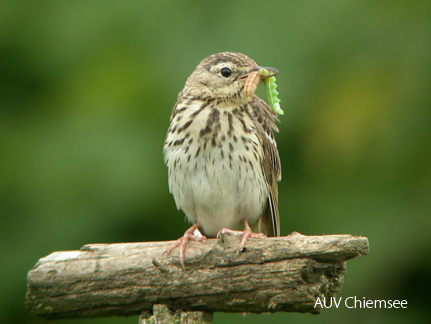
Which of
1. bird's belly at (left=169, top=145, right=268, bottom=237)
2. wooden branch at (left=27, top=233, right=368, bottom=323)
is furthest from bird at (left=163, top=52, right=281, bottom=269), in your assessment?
wooden branch at (left=27, top=233, right=368, bottom=323)

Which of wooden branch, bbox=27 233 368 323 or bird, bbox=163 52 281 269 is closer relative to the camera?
wooden branch, bbox=27 233 368 323

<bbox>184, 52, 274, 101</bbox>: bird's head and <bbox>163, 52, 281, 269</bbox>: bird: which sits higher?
<bbox>184, 52, 274, 101</bbox>: bird's head

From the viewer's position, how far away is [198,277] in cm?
467

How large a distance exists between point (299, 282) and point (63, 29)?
11.4ft

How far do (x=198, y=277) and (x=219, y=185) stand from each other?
3.33ft

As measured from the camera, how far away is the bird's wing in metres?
5.86

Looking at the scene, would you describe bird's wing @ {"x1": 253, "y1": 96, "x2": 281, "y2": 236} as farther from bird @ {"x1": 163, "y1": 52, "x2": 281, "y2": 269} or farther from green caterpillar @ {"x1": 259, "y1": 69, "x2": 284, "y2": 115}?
green caterpillar @ {"x1": 259, "y1": 69, "x2": 284, "y2": 115}

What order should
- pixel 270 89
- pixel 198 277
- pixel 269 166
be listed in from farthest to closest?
pixel 269 166
pixel 270 89
pixel 198 277

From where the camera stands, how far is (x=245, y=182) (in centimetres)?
564

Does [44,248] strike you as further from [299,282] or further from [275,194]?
[299,282]

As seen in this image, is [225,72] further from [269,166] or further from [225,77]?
[269,166]

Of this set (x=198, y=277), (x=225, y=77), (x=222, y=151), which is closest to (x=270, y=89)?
(x=225, y=77)

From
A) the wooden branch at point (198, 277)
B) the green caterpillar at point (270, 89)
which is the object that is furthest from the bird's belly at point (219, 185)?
the wooden branch at point (198, 277)

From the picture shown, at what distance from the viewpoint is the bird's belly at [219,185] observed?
554cm
